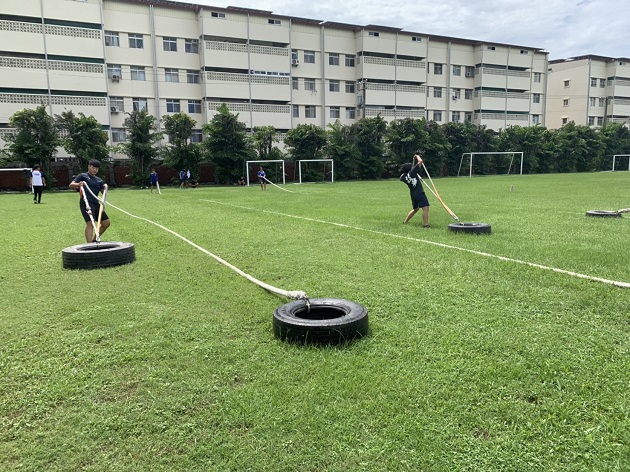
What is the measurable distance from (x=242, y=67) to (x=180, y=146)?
49.1 feet

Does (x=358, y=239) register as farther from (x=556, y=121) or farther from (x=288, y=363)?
(x=556, y=121)

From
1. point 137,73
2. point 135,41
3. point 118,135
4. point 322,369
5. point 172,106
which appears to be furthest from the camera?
point 172,106

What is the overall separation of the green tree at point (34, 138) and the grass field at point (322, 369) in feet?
108

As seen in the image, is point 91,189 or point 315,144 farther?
point 315,144

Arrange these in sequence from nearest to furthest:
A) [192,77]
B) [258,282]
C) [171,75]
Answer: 1. [258,282]
2. [171,75]
3. [192,77]

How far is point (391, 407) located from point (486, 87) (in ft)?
222

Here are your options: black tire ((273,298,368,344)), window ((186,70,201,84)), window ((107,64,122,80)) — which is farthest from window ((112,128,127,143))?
black tire ((273,298,368,344))

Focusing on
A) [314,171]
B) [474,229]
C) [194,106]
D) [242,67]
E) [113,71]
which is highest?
[242,67]

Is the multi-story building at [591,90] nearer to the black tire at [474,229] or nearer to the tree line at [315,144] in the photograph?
the tree line at [315,144]

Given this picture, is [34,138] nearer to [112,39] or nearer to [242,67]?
[112,39]

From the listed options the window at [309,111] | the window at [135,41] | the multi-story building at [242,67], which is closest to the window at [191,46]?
the multi-story building at [242,67]

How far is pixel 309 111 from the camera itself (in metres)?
55.0

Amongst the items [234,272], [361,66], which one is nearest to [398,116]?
[361,66]

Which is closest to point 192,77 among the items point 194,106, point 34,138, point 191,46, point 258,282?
point 194,106
